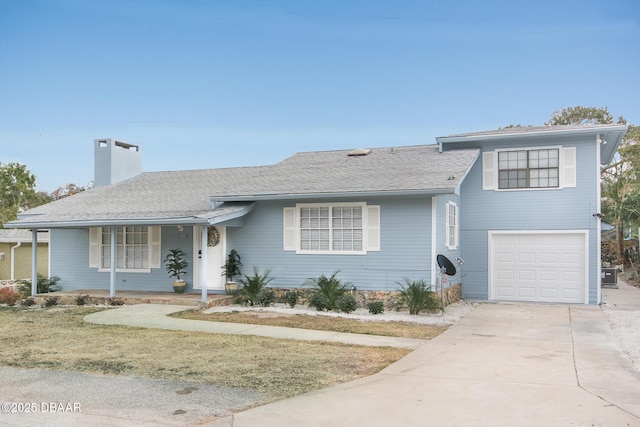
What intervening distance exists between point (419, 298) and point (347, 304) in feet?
5.59

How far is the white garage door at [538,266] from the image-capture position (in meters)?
15.4

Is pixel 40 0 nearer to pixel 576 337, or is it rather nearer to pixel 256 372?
pixel 256 372

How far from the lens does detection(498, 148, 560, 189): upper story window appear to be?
1564cm

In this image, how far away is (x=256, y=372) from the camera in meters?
7.07

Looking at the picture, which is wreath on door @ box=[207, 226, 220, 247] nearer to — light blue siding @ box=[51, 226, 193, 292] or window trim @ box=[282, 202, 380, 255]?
light blue siding @ box=[51, 226, 193, 292]

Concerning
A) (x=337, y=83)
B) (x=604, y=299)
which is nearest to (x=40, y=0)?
(x=337, y=83)

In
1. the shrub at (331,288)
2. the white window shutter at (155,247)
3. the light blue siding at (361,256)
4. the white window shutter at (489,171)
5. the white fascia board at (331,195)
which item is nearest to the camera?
the white fascia board at (331,195)

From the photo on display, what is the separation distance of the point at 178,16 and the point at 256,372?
48.8 feet

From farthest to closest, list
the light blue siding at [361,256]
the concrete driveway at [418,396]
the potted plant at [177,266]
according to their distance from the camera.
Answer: the potted plant at [177,266], the light blue siding at [361,256], the concrete driveway at [418,396]

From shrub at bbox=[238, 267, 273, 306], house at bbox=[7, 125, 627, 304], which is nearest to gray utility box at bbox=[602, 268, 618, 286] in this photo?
house at bbox=[7, 125, 627, 304]

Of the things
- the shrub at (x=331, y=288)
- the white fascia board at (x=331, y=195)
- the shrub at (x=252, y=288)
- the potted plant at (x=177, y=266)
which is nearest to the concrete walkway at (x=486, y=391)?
the white fascia board at (x=331, y=195)

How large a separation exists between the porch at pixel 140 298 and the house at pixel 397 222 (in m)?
0.43

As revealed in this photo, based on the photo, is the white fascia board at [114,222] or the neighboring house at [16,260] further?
the neighboring house at [16,260]

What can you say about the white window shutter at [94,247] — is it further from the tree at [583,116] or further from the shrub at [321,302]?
the tree at [583,116]
